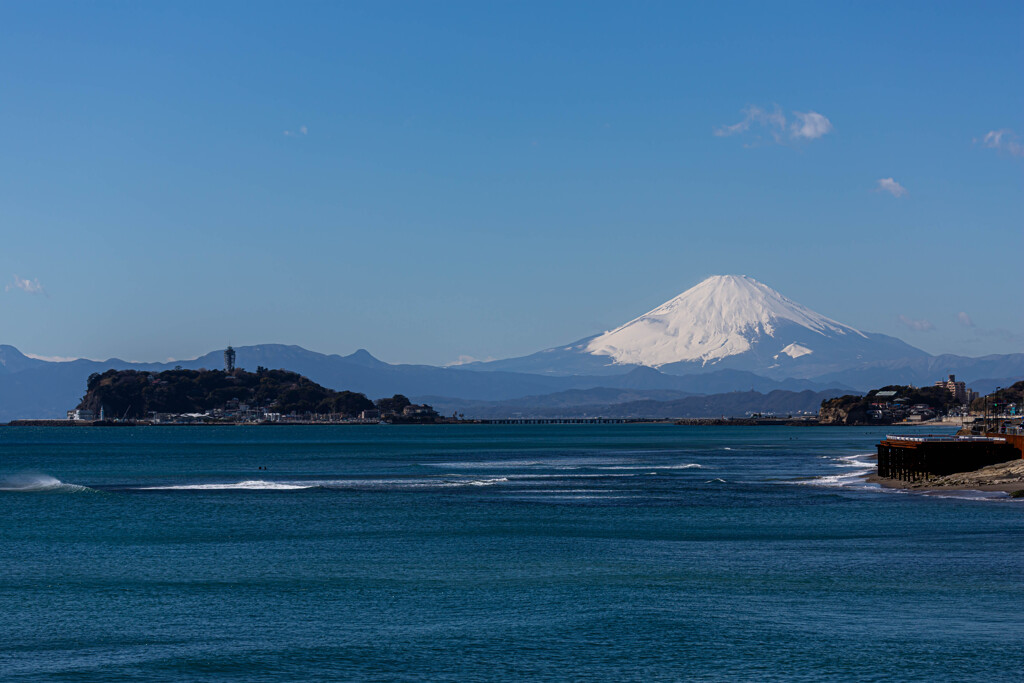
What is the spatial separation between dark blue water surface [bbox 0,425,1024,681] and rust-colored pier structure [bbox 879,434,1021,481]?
34.3ft

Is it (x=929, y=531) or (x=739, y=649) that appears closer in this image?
(x=739, y=649)

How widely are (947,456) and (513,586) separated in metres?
52.3

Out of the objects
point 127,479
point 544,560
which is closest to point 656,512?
point 544,560

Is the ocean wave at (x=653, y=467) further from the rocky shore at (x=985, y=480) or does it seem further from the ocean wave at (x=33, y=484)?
the ocean wave at (x=33, y=484)

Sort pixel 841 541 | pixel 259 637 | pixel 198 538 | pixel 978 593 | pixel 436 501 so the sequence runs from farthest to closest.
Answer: pixel 436 501 → pixel 198 538 → pixel 841 541 → pixel 978 593 → pixel 259 637

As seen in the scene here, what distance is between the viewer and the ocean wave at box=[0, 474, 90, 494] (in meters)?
80.6

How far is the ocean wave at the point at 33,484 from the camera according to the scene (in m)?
80.6

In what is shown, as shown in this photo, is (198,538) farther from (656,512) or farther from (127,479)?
(127,479)

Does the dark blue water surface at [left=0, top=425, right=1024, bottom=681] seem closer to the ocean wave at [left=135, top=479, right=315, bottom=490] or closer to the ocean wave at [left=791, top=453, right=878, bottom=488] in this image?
the ocean wave at [left=135, top=479, right=315, bottom=490]

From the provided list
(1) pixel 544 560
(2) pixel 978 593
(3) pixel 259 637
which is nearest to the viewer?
(3) pixel 259 637

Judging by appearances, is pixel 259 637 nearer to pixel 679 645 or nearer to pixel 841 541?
pixel 679 645

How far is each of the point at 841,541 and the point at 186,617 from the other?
27171mm

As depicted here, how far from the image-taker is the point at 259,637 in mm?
30781

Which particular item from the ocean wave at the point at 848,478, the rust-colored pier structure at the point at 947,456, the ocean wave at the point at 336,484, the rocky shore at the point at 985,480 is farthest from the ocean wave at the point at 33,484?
the rust-colored pier structure at the point at 947,456
